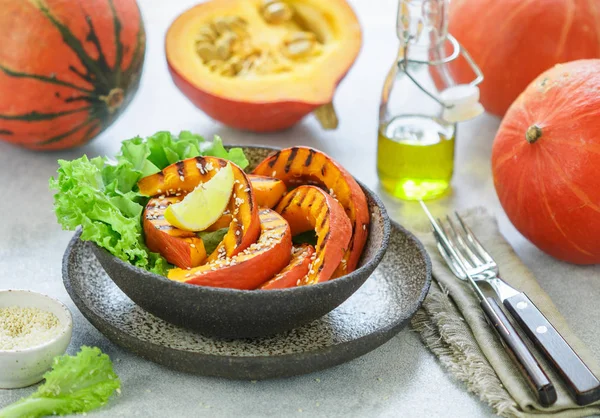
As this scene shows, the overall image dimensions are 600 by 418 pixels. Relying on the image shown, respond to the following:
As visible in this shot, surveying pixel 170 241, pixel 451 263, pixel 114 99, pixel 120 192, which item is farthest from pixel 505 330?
pixel 114 99

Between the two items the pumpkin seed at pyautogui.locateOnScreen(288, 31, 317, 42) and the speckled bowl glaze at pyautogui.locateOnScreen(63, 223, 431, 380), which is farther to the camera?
the pumpkin seed at pyautogui.locateOnScreen(288, 31, 317, 42)

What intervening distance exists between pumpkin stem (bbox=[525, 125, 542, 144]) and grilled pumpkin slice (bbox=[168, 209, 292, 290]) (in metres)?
0.44

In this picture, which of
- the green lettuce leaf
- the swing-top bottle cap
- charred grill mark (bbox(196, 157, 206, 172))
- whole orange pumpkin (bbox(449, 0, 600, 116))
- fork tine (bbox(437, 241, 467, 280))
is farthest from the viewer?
whole orange pumpkin (bbox(449, 0, 600, 116))

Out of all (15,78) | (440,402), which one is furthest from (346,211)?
(15,78)

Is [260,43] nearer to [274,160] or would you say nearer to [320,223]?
[274,160]

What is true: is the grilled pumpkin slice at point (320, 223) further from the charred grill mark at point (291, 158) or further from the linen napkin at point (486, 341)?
the linen napkin at point (486, 341)

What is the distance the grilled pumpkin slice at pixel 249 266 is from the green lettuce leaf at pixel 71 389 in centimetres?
14

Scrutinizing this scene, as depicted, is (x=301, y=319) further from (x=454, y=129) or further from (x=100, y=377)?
(x=454, y=129)

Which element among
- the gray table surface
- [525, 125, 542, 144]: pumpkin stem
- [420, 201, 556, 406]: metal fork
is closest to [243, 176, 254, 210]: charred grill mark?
the gray table surface

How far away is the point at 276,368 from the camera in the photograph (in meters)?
1.03

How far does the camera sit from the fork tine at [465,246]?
132cm

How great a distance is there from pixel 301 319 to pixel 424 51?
0.68 m

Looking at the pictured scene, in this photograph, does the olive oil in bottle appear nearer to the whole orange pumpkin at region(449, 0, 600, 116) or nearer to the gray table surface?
the gray table surface

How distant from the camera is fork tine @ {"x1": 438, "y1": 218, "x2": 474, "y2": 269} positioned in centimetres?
131
